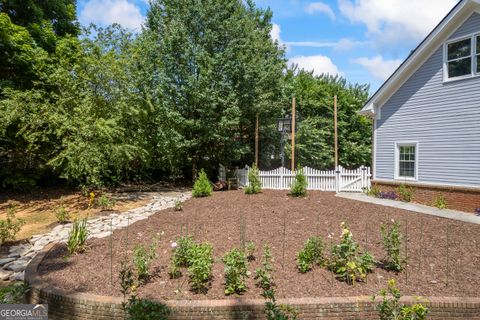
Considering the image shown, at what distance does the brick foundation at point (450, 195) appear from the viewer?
29.4 ft

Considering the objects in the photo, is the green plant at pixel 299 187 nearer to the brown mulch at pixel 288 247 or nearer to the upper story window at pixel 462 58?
Answer: the brown mulch at pixel 288 247

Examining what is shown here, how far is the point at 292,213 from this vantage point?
7.80m

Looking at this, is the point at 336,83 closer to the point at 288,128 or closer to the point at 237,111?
the point at 288,128

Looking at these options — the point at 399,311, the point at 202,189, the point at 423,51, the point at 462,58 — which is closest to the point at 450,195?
the point at 462,58

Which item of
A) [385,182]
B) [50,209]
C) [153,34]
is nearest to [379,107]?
[385,182]

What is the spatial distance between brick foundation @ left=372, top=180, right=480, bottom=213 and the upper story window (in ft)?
11.4

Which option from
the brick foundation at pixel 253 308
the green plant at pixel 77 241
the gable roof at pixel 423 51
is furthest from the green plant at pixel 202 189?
the brick foundation at pixel 253 308

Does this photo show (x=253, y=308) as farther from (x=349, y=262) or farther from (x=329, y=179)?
(x=329, y=179)

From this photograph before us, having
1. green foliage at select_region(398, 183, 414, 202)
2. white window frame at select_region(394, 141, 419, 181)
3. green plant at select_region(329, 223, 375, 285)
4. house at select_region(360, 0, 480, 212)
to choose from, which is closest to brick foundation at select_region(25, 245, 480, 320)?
green plant at select_region(329, 223, 375, 285)

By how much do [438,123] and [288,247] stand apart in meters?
7.88

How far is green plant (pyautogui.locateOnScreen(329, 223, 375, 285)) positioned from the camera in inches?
157

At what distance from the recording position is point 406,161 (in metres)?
11.2

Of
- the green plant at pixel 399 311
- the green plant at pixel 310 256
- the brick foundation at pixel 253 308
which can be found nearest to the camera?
the green plant at pixel 399 311

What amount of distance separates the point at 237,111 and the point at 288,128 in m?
2.62
